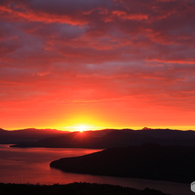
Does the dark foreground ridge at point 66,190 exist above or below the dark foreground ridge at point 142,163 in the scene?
above

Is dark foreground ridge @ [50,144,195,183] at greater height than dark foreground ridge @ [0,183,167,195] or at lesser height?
lesser

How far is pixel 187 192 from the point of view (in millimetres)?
66375

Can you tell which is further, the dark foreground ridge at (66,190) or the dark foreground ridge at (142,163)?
the dark foreground ridge at (142,163)

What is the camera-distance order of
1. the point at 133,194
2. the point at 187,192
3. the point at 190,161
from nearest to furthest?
the point at 133,194, the point at 187,192, the point at 190,161

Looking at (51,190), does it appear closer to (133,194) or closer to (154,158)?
(133,194)

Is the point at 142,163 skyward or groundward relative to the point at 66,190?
groundward

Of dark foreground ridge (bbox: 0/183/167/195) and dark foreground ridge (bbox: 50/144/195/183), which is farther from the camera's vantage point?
dark foreground ridge (bbox: 50/144/195/183)

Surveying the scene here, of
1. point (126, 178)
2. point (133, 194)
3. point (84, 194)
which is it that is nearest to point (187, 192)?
point (126, 178)

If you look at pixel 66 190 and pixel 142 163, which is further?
pixel 142 163

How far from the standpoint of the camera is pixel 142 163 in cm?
9838

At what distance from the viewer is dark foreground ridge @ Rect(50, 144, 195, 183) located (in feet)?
295

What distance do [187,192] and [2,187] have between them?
47.2m

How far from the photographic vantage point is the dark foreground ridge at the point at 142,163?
8984 centimetres

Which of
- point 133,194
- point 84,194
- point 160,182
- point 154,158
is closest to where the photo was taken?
point 84,194
